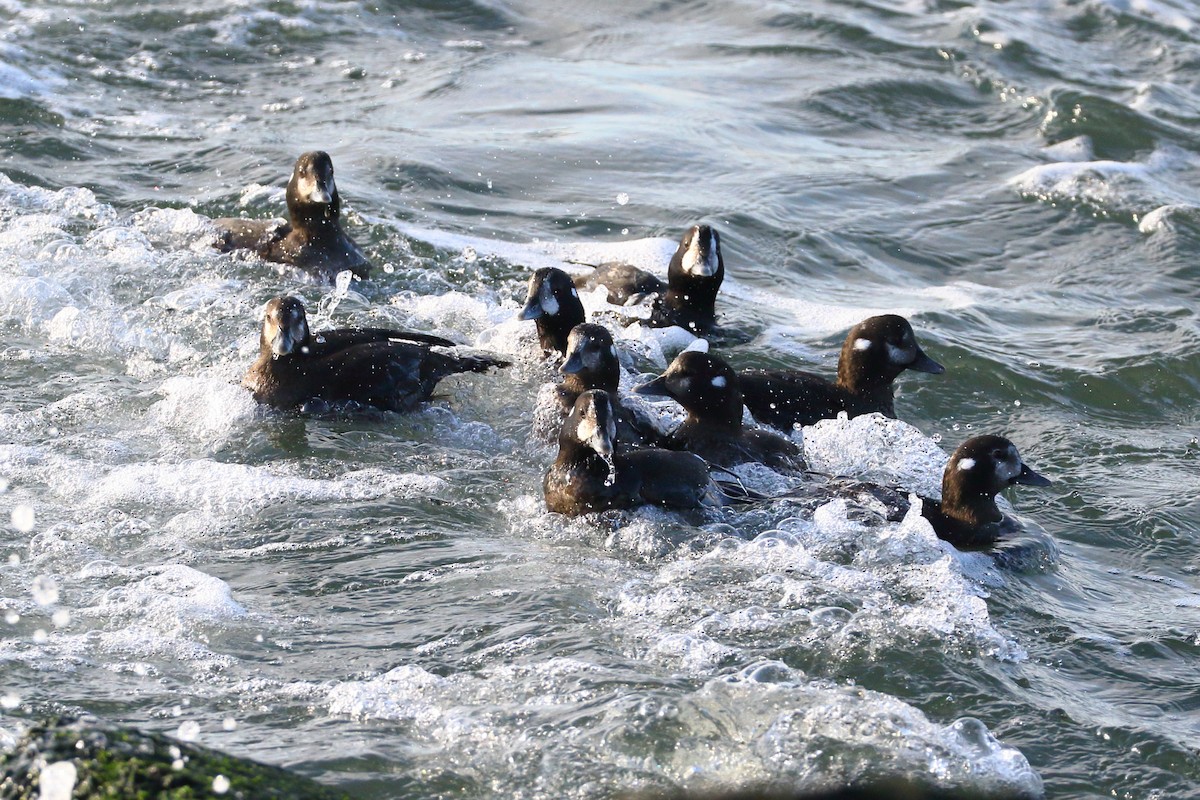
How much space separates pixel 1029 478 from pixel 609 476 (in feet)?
6.30

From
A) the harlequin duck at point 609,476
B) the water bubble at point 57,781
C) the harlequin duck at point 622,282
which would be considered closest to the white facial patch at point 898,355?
the harlequin duck at point 609,476

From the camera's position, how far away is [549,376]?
831cm

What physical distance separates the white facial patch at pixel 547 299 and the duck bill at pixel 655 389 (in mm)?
1099

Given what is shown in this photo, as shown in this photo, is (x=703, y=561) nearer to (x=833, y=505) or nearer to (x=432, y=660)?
(x=833, y=505)

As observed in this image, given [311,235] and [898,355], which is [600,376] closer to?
[898,355]

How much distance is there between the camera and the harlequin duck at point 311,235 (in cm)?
949

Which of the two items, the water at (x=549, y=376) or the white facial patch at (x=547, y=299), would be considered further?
the white facial patch at (x=547, y=299)

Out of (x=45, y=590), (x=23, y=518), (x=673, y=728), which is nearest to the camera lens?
(x=673, y=728)

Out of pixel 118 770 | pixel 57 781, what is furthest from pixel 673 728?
pixel 57 781

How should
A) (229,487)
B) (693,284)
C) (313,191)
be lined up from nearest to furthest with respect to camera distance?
(229,487)
(693,284)
(313,191)

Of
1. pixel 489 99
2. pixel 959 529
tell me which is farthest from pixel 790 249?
pixel 959 529

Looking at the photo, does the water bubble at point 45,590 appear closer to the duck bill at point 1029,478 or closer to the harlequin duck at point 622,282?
the duck bill at point 1029,478

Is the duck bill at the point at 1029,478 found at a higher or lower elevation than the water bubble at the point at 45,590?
higher

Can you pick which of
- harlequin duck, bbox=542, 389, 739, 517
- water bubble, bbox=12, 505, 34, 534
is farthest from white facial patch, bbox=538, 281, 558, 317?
water bubble, bbox=12, 505, 34, 534
